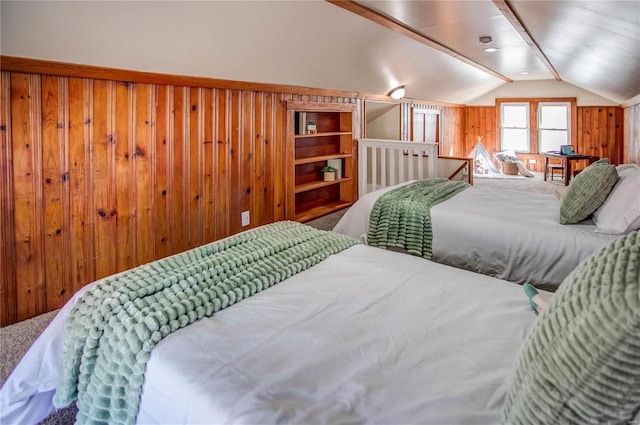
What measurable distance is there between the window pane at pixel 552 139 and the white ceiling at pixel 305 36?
379cm

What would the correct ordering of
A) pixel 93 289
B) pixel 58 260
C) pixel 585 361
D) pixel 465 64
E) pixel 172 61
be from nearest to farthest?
pixel 585 361
pixel 93 289
pixel 58 260
pixel 172 61
pixel 465 64

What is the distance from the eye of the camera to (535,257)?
2406 mm

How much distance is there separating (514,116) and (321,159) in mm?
6094

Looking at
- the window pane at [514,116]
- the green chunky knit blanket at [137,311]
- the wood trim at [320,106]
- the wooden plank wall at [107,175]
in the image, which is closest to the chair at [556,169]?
the window pane at [514,116]

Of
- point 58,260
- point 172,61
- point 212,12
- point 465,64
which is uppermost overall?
point 465,64

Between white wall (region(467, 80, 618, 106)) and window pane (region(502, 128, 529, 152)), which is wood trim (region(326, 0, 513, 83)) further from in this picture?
window pane (region(502, 128, 529, 152))

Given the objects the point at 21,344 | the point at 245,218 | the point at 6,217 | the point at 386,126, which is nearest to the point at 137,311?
the point at 21,344

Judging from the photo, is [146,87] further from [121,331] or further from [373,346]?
[373,346]

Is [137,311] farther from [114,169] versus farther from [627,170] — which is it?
[627,170]

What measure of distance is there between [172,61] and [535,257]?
2.69m

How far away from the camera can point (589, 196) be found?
2486 millimetres

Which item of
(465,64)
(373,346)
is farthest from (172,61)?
(465,64)

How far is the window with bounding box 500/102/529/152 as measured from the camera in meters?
9.10

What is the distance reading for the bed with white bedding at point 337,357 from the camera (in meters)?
0.94
